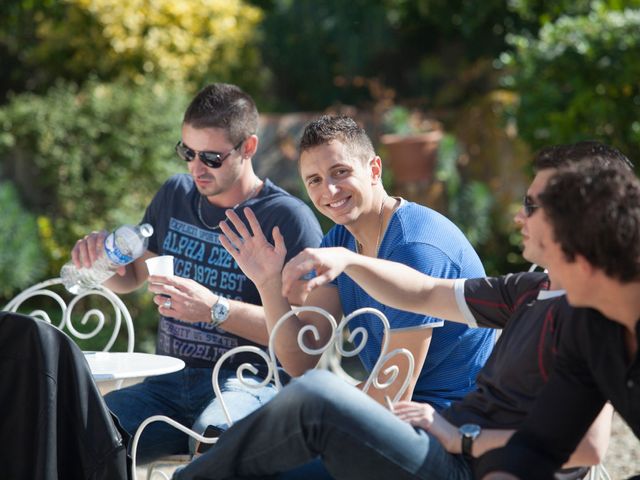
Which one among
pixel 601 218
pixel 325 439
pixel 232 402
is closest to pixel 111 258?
pixel 232 402

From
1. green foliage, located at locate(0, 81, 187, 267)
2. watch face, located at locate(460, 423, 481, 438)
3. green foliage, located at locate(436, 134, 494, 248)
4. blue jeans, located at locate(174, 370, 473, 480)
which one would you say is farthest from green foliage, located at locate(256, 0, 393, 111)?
blue jeans, located at locate(174, 370, 473, 480)

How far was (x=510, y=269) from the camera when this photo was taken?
7996mm

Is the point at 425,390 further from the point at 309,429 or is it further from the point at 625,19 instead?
the point at 625,19

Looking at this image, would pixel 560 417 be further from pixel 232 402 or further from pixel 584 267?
pixel 232 402

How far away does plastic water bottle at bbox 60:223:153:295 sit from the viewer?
3551 millimetres

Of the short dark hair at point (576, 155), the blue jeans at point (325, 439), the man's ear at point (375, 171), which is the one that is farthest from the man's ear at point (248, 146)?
the blue jeans at point (325, 439)

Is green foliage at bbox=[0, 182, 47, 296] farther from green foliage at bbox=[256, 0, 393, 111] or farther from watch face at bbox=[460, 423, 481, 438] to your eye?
watch face at bbox=[460, 423, 481, 438]

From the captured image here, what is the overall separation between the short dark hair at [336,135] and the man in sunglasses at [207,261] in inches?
18.0

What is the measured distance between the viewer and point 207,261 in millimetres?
3758

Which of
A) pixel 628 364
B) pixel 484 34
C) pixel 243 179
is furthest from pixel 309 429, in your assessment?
pixel 484 34

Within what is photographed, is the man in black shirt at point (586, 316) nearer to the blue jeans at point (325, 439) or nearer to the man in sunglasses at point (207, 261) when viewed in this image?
the blue jeans at point (325, 439)

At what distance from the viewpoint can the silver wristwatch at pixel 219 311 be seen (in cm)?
338

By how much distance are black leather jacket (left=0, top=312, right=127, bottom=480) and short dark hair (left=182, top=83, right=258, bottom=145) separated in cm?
130

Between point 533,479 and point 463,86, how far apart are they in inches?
292
